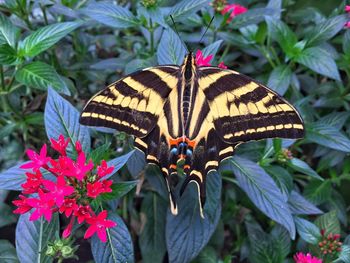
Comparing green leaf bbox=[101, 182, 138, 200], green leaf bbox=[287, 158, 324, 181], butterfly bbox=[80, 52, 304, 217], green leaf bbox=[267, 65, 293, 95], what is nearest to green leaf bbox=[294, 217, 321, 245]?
green leaf bbox=[287, 158, 324, 181]

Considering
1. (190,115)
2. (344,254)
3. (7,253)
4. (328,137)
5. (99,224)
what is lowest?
(7,253)

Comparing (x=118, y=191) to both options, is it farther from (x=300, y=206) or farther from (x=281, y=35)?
(x=281, y=35)

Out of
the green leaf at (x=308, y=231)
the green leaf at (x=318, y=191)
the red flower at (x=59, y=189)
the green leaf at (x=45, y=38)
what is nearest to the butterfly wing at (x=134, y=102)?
the red flower at (x=59, y=189)

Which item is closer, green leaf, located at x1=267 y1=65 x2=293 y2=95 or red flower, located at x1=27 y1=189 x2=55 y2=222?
red flower, located at x1=27 y1=189 x2=55 y2=222

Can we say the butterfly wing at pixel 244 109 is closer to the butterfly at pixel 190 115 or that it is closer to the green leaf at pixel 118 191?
the butterfly at pixel 190 115

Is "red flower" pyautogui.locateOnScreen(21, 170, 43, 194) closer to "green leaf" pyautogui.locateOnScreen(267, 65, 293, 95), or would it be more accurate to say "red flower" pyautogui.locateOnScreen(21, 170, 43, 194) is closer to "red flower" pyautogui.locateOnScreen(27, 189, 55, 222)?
"red flower" pyautogui.locateOnScreen(27, 189, 55, 222)

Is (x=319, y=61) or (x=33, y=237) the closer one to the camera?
(x=33, y=237)

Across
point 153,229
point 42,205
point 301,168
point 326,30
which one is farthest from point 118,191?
point 326,30
